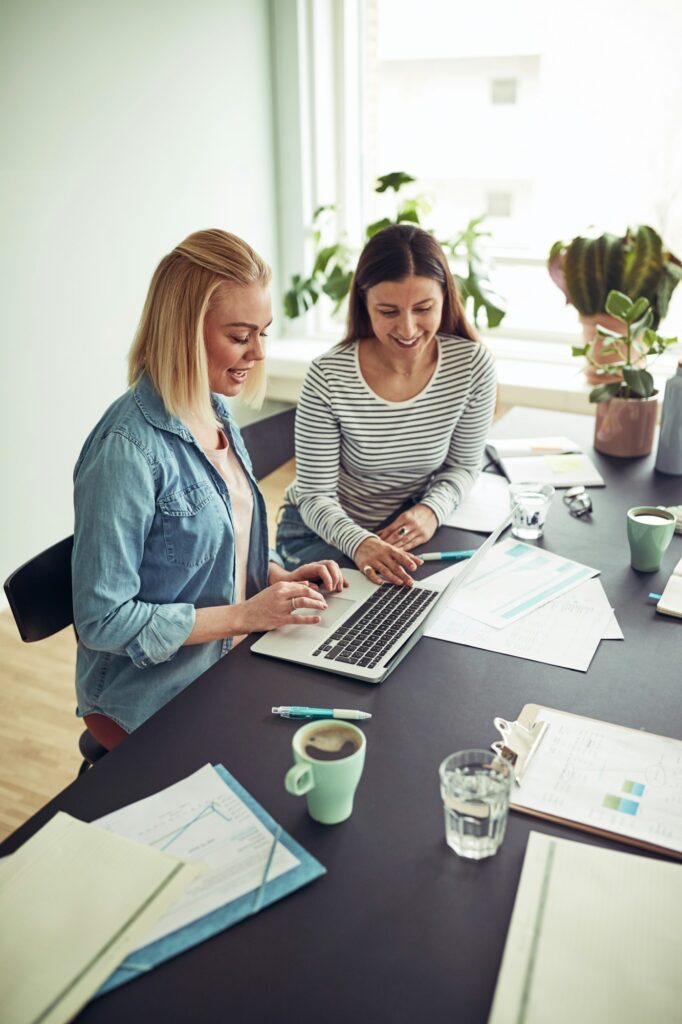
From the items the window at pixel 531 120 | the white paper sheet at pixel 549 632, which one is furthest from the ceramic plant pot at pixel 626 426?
the window at pixel 531 120

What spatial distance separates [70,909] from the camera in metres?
0.81

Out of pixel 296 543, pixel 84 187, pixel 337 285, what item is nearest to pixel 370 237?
pixel 337 285

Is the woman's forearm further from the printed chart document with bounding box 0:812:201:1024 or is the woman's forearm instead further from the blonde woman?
the printed chart document with bounding box 0:812:201:1024

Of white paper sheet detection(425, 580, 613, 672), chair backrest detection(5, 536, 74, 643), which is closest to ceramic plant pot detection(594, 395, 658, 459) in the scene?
white paper sheet detection(425, 580, 613, 672)

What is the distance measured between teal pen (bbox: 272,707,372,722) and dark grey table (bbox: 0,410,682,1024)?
14 millimetres

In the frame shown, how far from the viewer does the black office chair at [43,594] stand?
132cm

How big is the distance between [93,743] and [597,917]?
3.06 feet

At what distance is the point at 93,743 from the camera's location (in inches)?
57.9

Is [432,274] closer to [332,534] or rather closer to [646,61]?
[332,534]

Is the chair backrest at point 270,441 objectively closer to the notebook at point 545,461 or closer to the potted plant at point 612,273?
the notebook at point 545,461

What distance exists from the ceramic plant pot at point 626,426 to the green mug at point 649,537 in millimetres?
527

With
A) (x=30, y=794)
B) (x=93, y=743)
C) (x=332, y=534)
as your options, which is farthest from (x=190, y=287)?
(x=30, y=794)

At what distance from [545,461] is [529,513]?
0.40 meters

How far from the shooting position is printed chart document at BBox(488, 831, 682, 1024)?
28.3 inches
